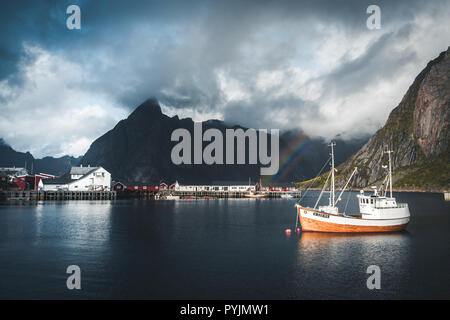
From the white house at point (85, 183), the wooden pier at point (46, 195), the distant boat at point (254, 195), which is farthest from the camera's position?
the distant boat at point (254, 195)

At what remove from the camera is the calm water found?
26106 millimetres

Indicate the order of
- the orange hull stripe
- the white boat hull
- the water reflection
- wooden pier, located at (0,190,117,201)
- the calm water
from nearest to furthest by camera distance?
the calm water, the water reflection, the white boat hull, the orange hull stripe, wooden pier, located at (0,190,117,201)

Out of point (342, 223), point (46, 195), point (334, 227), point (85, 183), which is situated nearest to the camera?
point (342, 223)

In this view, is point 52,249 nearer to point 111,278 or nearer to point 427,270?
point 111,278

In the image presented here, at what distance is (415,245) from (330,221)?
40.3ft

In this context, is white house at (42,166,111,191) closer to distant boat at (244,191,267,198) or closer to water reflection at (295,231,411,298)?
distant boat at (244,191,267,198)

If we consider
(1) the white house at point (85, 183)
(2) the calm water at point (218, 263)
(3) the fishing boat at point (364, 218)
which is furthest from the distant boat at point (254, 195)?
(3) the fishing boat at point (364, 218)

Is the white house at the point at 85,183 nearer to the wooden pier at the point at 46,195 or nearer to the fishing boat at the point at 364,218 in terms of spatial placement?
the wooden pier at the point at 46,195

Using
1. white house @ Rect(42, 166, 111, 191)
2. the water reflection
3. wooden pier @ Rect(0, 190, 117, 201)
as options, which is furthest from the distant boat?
the water reflection

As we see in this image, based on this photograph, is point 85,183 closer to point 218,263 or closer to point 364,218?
point 364,218

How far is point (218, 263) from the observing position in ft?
115

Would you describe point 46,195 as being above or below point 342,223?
below

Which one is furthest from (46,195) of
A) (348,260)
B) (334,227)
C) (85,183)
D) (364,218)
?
(348,260)

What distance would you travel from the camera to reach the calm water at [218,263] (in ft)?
85.7
